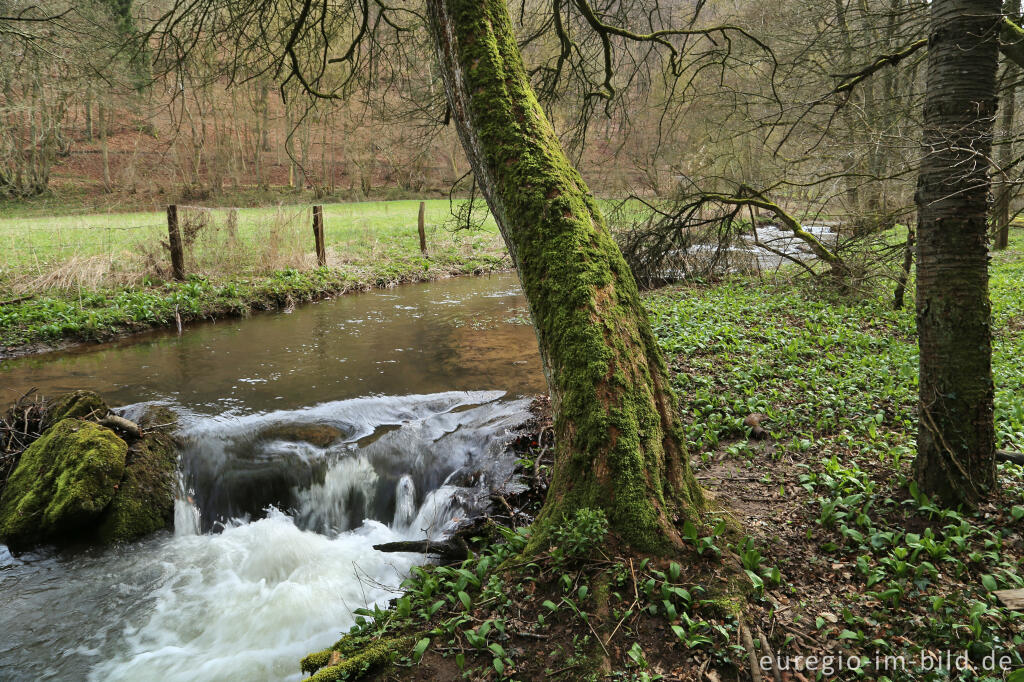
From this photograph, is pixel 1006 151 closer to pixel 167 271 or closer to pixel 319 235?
pixel 319 235

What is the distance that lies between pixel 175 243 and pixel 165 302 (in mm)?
1756

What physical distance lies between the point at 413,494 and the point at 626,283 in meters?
3.43

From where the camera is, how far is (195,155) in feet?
103

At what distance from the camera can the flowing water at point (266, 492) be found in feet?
13.9

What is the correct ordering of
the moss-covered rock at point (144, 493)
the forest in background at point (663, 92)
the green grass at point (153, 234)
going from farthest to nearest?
1. the green grass at point (153, 234)
2. the forest in background at point (663, 92)
3. the moss-covered rock at point (144, 493)

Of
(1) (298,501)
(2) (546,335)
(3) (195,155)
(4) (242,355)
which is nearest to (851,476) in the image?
(2) (546,335)

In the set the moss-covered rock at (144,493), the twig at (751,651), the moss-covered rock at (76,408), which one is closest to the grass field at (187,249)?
the moss-covered rock at (144,493)

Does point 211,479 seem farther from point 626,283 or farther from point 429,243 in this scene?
point 429,243

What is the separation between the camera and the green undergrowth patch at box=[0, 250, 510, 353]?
10.1 m

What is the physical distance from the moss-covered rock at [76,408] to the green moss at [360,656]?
476 cm

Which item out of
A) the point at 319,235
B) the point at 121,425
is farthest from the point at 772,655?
the point at 319,235

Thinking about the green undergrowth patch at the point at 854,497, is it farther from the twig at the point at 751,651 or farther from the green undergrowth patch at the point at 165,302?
the green undergrowth patch at the point at 165,302

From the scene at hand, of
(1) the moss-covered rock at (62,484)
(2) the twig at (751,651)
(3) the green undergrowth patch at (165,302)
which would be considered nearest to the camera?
(2) the twig at (751,651)

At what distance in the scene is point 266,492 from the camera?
6.14m
